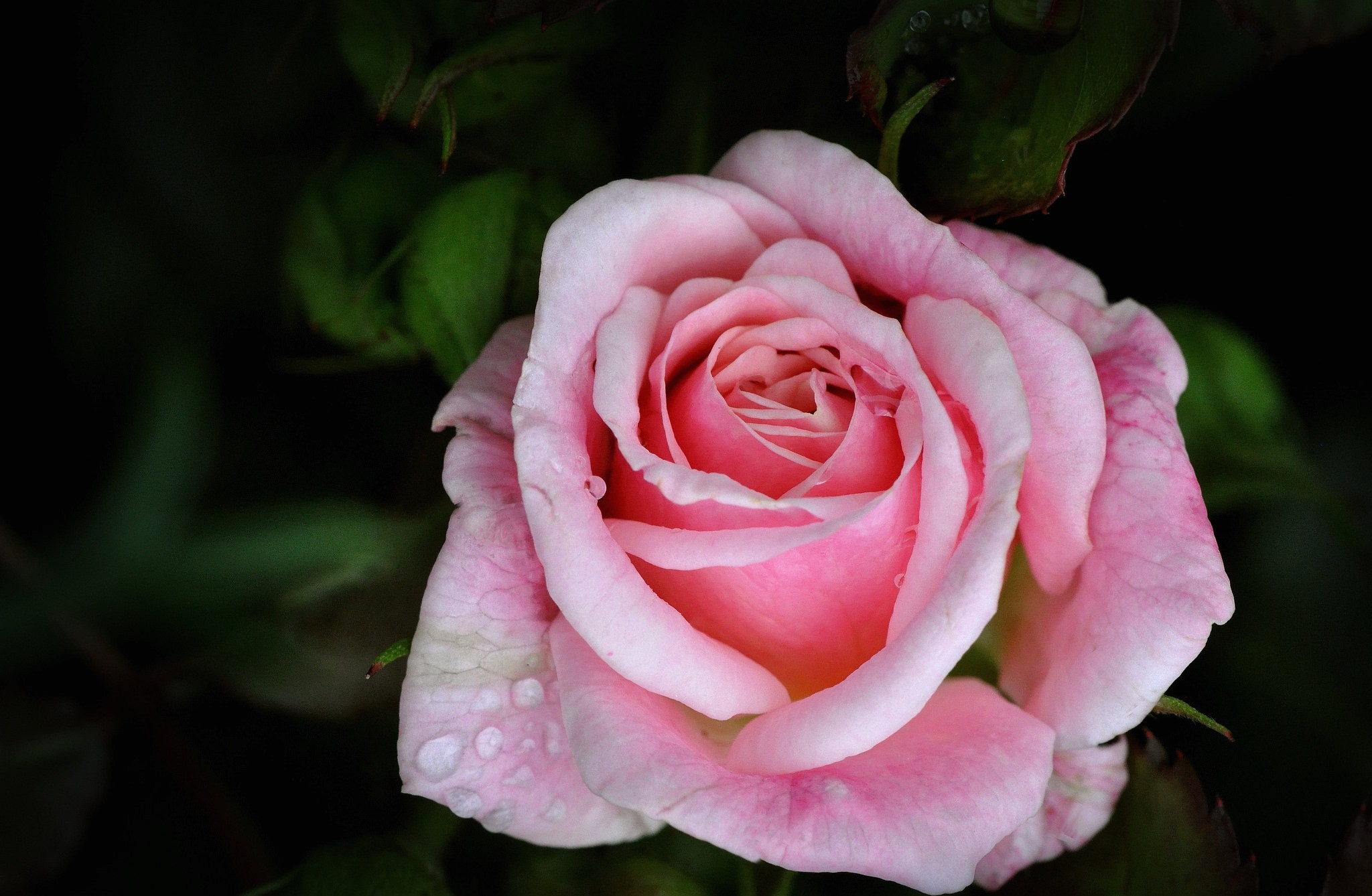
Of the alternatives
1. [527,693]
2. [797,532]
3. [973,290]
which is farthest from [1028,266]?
[527,693]

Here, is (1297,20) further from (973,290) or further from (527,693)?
(527,693)

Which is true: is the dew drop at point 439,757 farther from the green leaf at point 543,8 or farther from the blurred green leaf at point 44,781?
the blurred green leaf at point 44,781

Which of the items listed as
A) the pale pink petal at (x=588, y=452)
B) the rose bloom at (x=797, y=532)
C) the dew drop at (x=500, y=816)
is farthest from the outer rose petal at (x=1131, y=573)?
the dew drop at (x=500, y=816)

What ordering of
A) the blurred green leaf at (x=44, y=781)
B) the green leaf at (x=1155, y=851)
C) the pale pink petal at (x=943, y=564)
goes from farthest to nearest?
the blurred green leaf at (x=44, y=781)
the green leaf at (x=1155, y=851)
the pale pink petal at (x=943, y=564)

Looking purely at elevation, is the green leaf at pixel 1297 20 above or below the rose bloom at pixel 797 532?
above

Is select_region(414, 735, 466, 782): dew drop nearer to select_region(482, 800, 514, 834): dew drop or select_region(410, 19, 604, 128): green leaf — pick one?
select_region(482, 800, 514, 834): dew drop

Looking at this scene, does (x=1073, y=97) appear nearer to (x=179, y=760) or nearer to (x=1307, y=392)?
(x=1307, y=392)

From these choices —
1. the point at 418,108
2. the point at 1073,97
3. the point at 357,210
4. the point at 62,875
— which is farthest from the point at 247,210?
the point at 1073,97
